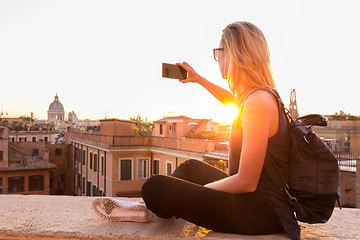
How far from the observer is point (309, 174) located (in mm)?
1516

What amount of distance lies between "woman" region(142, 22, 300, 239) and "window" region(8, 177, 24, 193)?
94.0 feet

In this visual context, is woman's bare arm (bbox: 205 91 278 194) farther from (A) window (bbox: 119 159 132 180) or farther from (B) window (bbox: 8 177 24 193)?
(B) window (bbox: 8 177 24 193)

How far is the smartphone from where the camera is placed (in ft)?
7.38

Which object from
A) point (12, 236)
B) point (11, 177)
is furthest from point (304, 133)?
point (11, 177)

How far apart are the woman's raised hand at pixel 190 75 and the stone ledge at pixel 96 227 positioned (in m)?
1.09

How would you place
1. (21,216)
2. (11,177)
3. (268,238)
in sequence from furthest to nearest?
(11,177) < (21,216) < (268,238)

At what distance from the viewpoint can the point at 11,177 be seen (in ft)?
86.1

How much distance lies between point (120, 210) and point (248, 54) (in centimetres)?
117

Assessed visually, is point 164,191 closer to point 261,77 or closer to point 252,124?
point 252,124

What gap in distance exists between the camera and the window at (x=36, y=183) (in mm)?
27109

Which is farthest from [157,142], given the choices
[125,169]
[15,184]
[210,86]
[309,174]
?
[309,174]

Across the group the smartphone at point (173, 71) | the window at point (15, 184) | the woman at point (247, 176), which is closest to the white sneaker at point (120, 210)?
the woman at point (247, 176)

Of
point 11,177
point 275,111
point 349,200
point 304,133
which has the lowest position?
point 11,177

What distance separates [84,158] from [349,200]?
2322 centimetres
